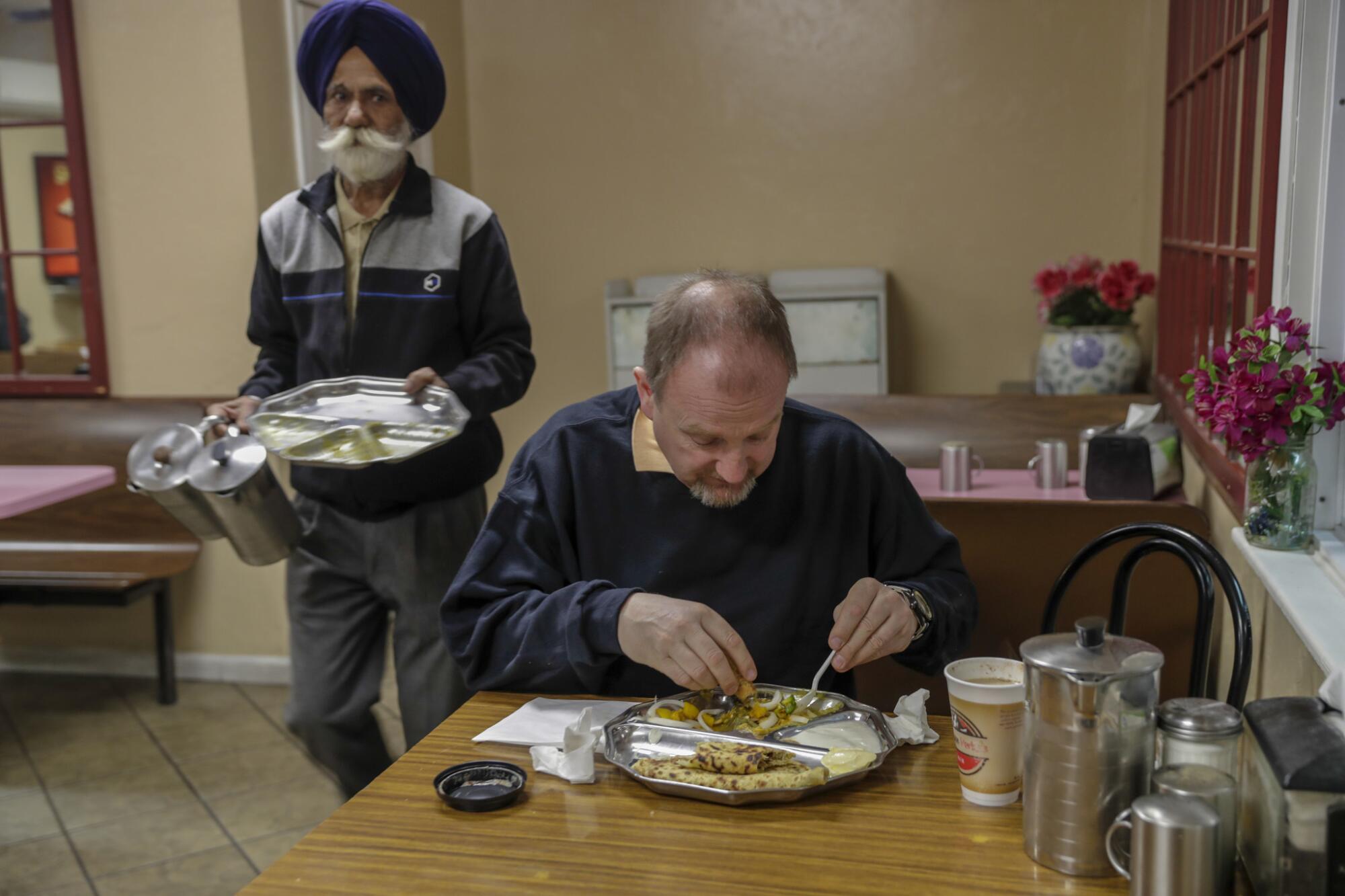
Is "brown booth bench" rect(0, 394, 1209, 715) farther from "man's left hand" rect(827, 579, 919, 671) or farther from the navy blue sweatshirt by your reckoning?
"man's left hand" rect(827, 579, 919, 671)

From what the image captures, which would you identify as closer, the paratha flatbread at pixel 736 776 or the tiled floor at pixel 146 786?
the paratha flatbread at pixel 736 776

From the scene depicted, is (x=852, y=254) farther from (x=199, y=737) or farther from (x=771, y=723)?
(x=771, y=723)

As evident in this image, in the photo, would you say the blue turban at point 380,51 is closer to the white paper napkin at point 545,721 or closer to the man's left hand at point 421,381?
the man's left hand at point 421,381

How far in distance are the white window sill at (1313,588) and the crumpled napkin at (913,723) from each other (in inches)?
16.2

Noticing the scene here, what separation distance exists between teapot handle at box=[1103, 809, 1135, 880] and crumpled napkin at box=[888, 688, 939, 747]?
1.17 ft

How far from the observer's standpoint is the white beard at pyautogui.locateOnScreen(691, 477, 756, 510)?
1636 millimetres

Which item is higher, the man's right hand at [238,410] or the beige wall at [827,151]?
the beige wall at [827,151]

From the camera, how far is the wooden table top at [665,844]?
1085 millimetres

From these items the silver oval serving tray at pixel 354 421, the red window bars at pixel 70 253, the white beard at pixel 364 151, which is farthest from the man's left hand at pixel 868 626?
the red window bars at pixel 70 253

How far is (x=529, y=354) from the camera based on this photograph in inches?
106

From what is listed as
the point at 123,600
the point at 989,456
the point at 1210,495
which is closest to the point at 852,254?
the point at 989,456

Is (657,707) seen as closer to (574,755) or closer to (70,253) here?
(574,755)

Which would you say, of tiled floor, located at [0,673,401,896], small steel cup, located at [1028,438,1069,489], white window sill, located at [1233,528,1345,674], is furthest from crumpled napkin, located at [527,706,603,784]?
small steel cup, located at [1028,438,1069,489]

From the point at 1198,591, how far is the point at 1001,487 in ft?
6.20
